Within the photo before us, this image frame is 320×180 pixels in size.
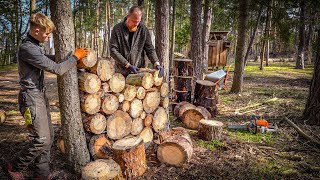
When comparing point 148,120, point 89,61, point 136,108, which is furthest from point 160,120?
point 89,61

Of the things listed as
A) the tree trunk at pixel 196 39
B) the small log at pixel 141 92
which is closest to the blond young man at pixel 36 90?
the small log at pixel 141 92

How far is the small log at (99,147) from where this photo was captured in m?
3.28

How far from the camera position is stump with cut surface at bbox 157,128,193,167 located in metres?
3.43

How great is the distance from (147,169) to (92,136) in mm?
936

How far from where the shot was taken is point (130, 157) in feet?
9.87

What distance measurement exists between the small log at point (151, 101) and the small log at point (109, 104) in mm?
623

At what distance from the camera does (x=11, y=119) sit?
5.59 meters

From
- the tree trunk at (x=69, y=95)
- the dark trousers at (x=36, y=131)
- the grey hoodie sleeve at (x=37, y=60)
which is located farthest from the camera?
the tree trunk at (x=69, y=95)

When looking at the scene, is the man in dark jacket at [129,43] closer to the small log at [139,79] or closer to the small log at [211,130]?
the small log at [139,79]

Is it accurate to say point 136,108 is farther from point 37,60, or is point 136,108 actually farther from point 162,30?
point 162,30

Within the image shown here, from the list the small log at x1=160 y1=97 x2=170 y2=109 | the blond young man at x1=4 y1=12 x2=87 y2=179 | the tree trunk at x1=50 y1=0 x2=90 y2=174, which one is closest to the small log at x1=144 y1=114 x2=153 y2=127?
the small log at x1=160 y1=97 x2=170 y2=109

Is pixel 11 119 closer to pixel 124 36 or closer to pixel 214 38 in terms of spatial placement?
pixel 124 36

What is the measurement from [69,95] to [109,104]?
0.60 metres

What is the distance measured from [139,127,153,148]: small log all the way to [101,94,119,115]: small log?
2.69ft
